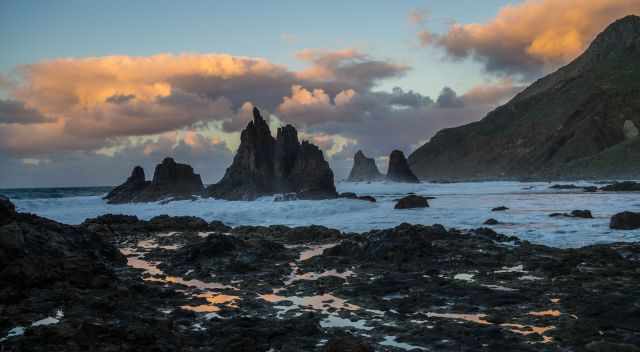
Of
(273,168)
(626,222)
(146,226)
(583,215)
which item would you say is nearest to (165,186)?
(273,168)

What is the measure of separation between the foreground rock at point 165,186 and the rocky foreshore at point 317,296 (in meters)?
50.7

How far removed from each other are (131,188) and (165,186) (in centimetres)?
839

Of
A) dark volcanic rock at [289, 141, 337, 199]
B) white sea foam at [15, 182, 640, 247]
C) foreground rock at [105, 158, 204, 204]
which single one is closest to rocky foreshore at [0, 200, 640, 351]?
white sea foam at [15, 182, 640, 247]

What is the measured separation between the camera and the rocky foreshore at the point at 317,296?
9031 mm

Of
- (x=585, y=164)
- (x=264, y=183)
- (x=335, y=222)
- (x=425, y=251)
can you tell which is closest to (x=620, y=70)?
(x=585, y=164)

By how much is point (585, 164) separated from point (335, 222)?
129580 mm

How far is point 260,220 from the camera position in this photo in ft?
136

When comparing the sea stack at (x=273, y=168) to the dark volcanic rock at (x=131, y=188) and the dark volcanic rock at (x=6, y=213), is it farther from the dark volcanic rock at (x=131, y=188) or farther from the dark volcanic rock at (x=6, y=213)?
the dark volcanic rock at (x=6, y=213)

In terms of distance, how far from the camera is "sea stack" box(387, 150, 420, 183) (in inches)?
6228

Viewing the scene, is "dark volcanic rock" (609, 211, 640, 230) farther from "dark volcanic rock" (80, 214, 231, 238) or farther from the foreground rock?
the foreground rock

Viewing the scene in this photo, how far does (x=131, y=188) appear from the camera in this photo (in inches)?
2963

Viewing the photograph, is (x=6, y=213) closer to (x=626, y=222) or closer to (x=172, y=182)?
(x=626, y=222)

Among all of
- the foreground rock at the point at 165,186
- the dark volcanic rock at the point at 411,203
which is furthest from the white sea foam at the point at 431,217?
the foreground rock at the point at 165,186

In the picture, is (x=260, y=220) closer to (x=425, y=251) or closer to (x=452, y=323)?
(x=425, y=251)
